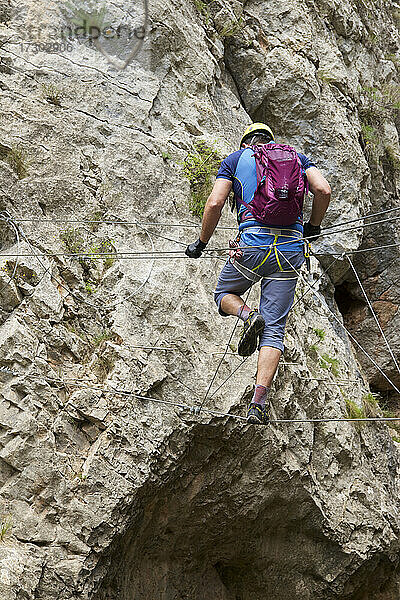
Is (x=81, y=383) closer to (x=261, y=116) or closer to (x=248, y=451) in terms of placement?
(x=248, y=451)

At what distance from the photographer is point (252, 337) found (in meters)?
4.43

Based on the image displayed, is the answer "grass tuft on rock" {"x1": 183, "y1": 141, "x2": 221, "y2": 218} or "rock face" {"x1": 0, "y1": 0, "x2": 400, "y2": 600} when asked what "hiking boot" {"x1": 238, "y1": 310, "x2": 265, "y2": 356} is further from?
"grass tuft on rock" {"x1": 183, "y1": 141, "x2": 221, "y2": 218}

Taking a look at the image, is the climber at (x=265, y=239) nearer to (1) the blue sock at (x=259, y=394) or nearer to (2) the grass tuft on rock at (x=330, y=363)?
(1) the blue sock at (x=259, y=394)

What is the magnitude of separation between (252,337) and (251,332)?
0.06 metres

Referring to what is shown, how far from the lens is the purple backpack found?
4457mm

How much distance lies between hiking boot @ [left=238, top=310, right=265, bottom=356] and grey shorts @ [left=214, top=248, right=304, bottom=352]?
0.12 metres

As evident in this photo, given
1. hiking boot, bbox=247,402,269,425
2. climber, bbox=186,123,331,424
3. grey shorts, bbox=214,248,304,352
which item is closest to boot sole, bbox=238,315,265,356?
climber, bbox=186,123,331,424

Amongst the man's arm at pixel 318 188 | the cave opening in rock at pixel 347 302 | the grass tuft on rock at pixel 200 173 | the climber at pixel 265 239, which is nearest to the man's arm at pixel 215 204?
the climber at pixel 265 239

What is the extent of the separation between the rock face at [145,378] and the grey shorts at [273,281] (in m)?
1.03

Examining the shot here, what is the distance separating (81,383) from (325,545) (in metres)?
3.37

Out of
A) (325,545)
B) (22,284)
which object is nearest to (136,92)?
(22,284)

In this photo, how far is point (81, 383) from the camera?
16.3 ft

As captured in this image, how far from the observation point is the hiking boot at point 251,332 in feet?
14.3

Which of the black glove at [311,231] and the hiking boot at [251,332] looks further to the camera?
the black glove at [311,231]
